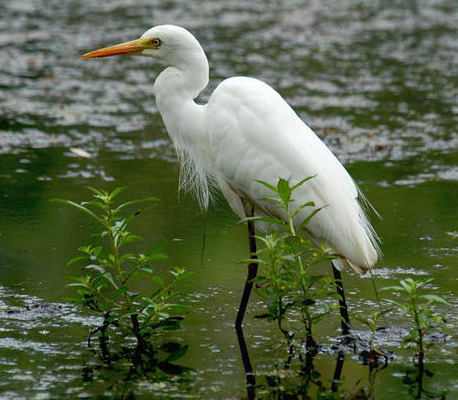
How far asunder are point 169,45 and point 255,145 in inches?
26.3

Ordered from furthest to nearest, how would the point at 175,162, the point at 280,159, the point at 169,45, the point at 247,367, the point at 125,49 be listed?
the point at 175,162
the point at 125,49
the point at 169,45
the point at 280,159
the point at 247,367

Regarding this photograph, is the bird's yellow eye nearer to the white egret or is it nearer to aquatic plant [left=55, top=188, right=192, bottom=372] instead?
the white egret

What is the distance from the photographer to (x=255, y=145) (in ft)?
13.6

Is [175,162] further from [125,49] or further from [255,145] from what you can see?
[255,145]

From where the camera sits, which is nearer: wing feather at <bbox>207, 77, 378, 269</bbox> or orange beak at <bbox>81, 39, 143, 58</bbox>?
wing feather at <bbox>207, 77, 378, 269</bbox>

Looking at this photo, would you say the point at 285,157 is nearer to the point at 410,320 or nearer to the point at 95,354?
the point at 410,320

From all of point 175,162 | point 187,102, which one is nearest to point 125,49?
point 187,102

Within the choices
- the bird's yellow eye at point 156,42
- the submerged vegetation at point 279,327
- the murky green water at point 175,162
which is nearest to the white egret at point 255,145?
the bird's yellow eye at point 156,42

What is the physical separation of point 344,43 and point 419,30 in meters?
1.44

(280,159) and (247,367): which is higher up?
(280,159)

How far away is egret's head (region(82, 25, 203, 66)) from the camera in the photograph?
4281 millimetres

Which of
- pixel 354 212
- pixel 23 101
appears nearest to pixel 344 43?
pixel 23 101

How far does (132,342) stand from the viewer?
387cm

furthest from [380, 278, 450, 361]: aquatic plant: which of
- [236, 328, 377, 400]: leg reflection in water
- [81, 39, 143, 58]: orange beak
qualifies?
[81, 39, 143, 58]: orange beak
